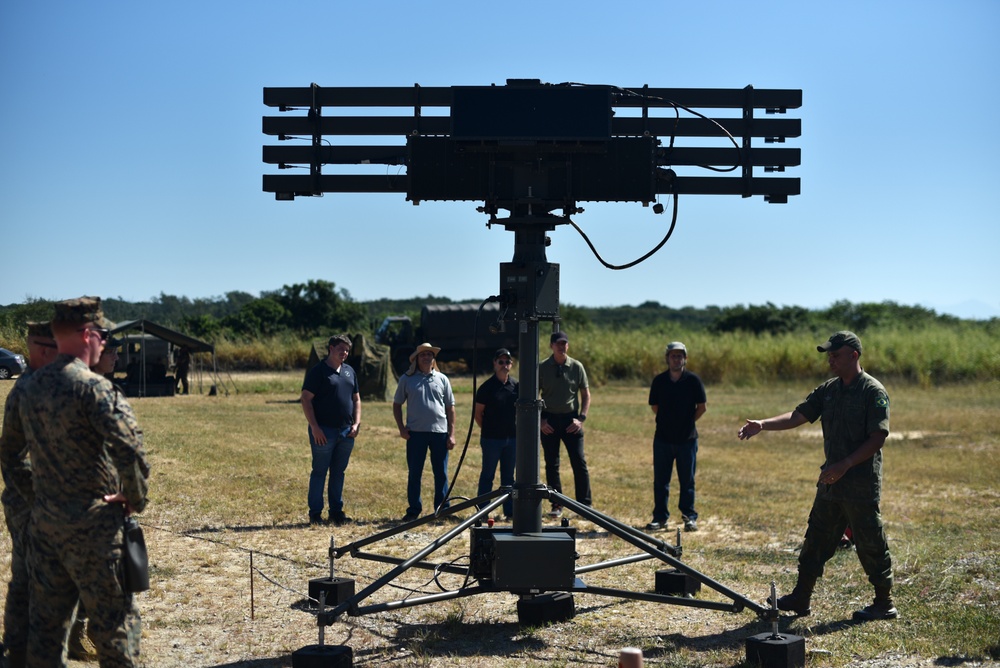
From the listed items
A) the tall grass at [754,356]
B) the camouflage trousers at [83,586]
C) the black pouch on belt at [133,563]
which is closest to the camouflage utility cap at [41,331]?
the camouflage trousers at [83,586]

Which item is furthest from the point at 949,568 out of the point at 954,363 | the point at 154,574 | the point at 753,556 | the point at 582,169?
the point at 954,363

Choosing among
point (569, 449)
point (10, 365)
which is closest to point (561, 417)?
point (569, 449)

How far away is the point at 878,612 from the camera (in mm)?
7969

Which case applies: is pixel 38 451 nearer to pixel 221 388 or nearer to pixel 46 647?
pixel 46 647

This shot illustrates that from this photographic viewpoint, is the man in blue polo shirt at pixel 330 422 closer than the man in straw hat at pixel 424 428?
Yes

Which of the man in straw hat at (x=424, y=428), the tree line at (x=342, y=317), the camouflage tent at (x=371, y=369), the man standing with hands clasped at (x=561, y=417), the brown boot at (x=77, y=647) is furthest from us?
the tree line at (x=342, y=317)

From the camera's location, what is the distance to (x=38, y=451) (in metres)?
5.39

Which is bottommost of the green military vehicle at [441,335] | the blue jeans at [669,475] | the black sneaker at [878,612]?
the black sneaker at [878,612]

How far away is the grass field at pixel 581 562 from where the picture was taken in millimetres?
7324

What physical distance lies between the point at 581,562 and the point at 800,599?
245 centimetres

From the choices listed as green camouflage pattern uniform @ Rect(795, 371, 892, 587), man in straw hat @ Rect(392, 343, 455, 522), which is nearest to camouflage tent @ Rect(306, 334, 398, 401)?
man in straw hat @ Rect(392, 343, 455, 522)

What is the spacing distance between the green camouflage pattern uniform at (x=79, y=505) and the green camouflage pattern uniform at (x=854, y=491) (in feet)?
15.7

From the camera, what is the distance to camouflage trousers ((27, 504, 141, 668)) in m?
5.28

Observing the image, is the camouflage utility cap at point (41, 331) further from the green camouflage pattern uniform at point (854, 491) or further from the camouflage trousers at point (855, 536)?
the camouflage trousers at point (855, 536)
